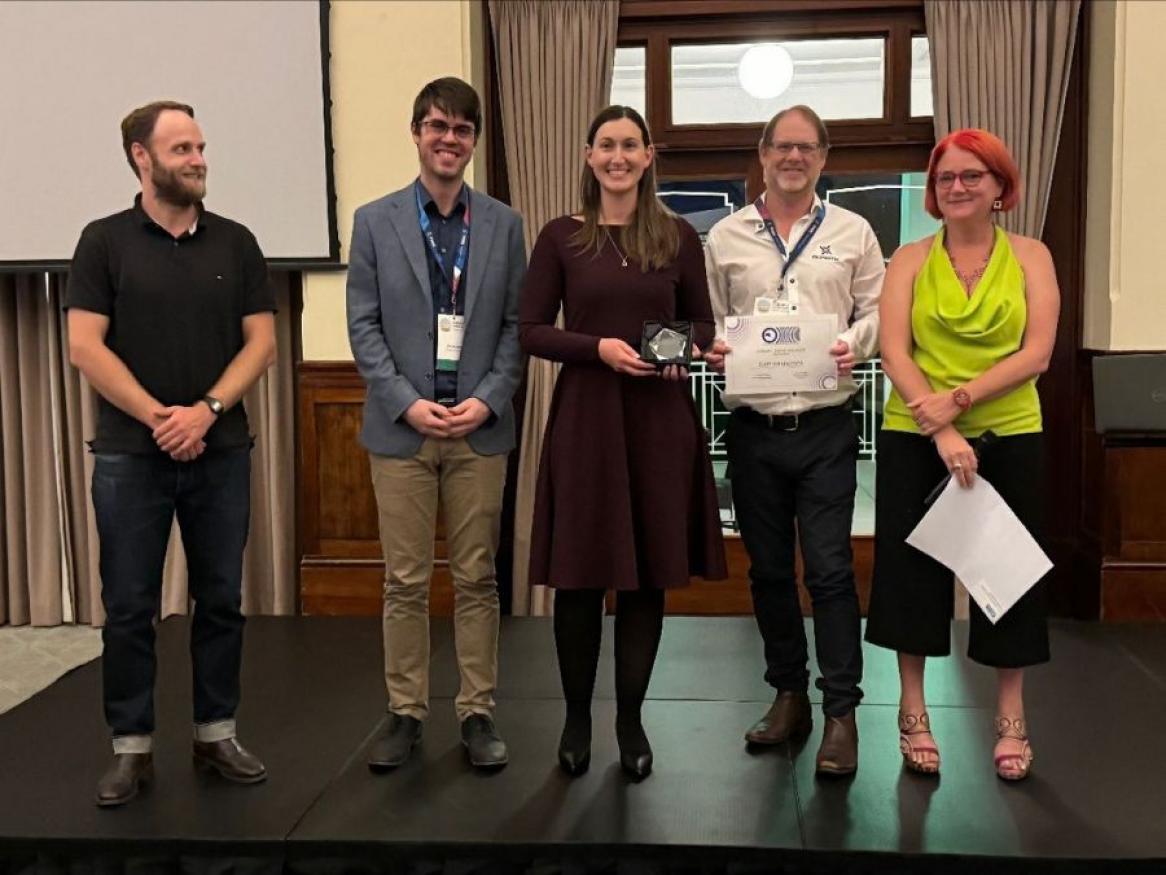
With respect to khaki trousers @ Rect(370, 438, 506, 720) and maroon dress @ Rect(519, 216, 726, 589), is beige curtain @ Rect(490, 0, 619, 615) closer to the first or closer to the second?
khaki trousers @ Rect(370, 438, 506, 720)

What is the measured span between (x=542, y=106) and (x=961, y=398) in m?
2.57

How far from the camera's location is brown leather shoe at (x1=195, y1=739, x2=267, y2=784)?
93.6 inches

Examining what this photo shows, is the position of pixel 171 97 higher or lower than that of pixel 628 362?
higher

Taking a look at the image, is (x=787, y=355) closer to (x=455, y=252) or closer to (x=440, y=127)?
(x=455, y=252)

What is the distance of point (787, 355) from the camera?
7.56 feet

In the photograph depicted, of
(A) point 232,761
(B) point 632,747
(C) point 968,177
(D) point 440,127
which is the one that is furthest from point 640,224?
(A) point 232,761

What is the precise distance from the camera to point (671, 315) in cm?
228

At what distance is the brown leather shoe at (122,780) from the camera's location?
7.40 feet

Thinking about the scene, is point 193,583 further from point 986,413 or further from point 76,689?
point 986,413

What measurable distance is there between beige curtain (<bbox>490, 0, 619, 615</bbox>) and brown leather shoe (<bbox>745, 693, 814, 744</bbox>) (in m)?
1.73

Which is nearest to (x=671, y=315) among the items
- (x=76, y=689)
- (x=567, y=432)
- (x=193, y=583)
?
(x=567, y=432)

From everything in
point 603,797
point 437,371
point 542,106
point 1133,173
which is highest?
point 542,106

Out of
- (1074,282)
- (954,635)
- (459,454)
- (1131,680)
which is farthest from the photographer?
(1074,282)

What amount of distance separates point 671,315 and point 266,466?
103 inches
